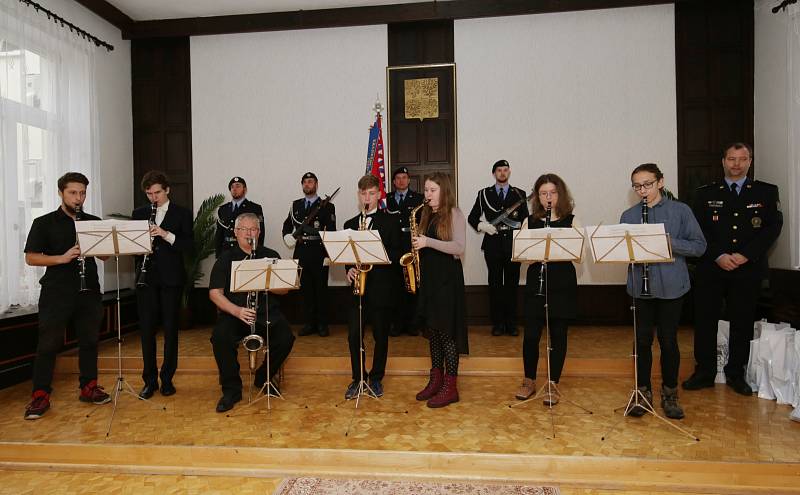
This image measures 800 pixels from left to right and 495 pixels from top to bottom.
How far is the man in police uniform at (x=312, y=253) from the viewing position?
5848 millimetres

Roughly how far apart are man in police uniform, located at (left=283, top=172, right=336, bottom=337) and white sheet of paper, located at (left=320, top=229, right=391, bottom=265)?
2.30 metres

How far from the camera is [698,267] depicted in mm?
4141

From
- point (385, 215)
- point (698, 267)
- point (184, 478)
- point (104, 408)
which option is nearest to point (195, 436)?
point (184, 478)

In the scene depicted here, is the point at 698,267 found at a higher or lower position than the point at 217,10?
lower

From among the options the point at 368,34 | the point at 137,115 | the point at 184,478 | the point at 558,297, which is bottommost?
the point at 184,478

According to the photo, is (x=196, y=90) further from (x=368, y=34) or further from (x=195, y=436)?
(x=195, y=436)

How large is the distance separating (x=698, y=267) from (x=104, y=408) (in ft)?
16.2

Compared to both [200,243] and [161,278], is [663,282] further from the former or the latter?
[200,243]

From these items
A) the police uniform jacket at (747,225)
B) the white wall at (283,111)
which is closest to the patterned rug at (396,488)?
the police uniform jacket at (747,225)

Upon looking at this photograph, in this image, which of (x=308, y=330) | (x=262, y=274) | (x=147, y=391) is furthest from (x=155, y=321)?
(x=308, y=330)

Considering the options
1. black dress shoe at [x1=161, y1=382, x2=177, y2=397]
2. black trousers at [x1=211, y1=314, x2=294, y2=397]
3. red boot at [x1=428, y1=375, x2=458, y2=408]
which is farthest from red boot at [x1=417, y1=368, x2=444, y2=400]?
black dress shoe at [x1=161, y1=382, x2=177, y2=397]

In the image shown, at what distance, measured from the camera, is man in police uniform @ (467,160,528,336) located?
18.7 ft

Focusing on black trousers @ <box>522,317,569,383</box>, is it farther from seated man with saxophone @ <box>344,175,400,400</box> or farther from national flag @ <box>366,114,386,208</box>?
national flag @ <box>366,114,386,208</box>

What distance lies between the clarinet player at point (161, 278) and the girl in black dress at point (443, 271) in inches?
78.7
